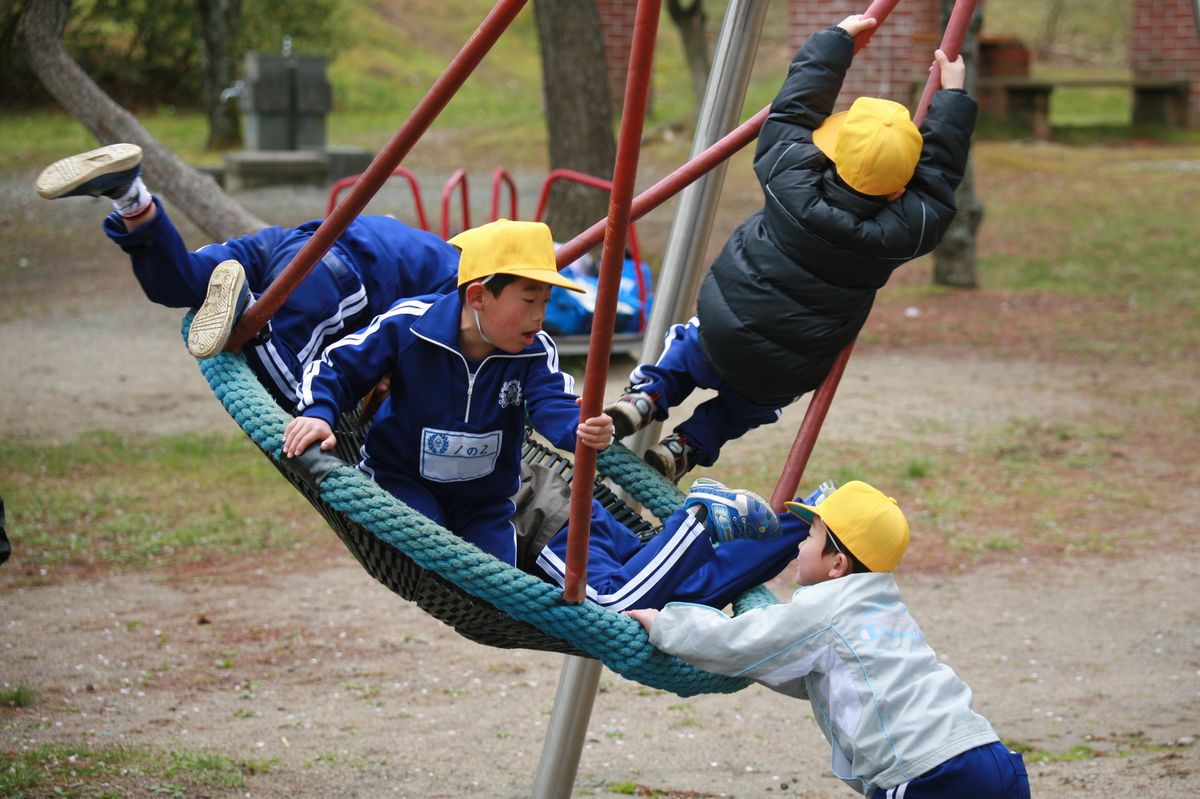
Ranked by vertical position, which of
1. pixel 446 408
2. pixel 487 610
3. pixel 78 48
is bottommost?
pixel 78 48

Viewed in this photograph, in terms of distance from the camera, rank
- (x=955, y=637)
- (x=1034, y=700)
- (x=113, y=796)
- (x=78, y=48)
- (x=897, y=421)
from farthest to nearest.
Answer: (x=78, y=48) < (x=897, y=421) < (x=955, y=637) < (x=1034, y=700) < (x=113, y=796)

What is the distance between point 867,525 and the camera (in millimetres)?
2686

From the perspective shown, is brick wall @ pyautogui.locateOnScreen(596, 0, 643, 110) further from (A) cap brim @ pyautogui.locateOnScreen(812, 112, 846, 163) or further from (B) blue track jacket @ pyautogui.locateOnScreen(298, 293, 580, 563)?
(B) blue track jacket @ pyautogui.locateOnScreen(298, 293, 580, 563)

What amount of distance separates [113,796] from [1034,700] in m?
2.89

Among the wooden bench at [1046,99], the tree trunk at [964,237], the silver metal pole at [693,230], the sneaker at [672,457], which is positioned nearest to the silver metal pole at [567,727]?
the silver metal pole at [693,230]

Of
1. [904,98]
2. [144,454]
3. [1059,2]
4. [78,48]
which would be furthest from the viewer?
[1059,2]

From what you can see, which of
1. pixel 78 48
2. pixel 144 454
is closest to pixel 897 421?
pixel 144 454

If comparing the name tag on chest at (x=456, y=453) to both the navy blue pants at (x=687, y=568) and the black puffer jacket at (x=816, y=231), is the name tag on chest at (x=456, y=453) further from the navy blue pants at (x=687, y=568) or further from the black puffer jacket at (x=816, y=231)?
the black puffer jacket at (x=816, y=231)

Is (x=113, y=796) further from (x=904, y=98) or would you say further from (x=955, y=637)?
(x=904, y=98)

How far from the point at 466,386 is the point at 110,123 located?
460 cm

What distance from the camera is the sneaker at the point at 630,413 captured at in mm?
3186

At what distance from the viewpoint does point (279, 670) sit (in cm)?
500

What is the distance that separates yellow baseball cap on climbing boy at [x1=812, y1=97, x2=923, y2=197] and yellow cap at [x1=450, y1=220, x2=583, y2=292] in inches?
24.5

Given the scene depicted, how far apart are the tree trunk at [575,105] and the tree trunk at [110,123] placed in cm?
382
